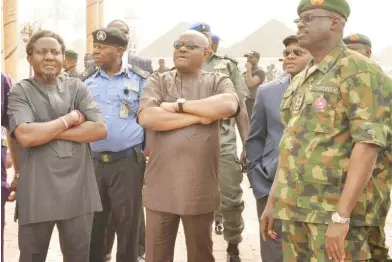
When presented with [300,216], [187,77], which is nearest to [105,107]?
[187,77]

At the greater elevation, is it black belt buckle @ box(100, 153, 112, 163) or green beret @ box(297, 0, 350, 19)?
green beret @ box(297, 0, 350, 19)

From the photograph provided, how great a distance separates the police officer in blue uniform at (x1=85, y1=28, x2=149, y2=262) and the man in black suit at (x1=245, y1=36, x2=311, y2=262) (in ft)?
3.29

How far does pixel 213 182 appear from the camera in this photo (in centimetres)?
412

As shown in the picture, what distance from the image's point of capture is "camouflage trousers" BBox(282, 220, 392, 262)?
9.43 ft

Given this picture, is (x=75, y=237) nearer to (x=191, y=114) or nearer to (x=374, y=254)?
(x=191, y=114)

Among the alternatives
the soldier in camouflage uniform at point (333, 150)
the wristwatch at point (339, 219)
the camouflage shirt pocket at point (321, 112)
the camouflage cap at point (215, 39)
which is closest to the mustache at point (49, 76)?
the soldier in camouflage uniform at point (333, 150)

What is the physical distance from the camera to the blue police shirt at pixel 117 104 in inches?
186

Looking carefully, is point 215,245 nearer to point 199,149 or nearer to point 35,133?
point 199,149

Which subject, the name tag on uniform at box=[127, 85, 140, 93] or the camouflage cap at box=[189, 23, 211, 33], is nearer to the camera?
the name tag on uniform at box=[127, 85, 140, 93]

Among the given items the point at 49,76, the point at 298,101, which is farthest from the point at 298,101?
the point at 49,76

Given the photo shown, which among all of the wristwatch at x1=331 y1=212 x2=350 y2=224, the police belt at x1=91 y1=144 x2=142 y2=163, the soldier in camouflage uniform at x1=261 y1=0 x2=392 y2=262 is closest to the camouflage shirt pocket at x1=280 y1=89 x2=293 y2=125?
the soldier in camouflage uniform at x1=261 y1=0 x2=392 y2=262

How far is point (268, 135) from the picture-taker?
165 inches

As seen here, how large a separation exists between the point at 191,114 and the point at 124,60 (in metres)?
1.22

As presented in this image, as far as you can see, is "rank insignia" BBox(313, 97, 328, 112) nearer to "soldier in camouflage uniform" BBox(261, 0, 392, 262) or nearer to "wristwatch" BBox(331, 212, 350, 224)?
"soldier in camouflage uniform" BBox(261, 0, 392, 262)
